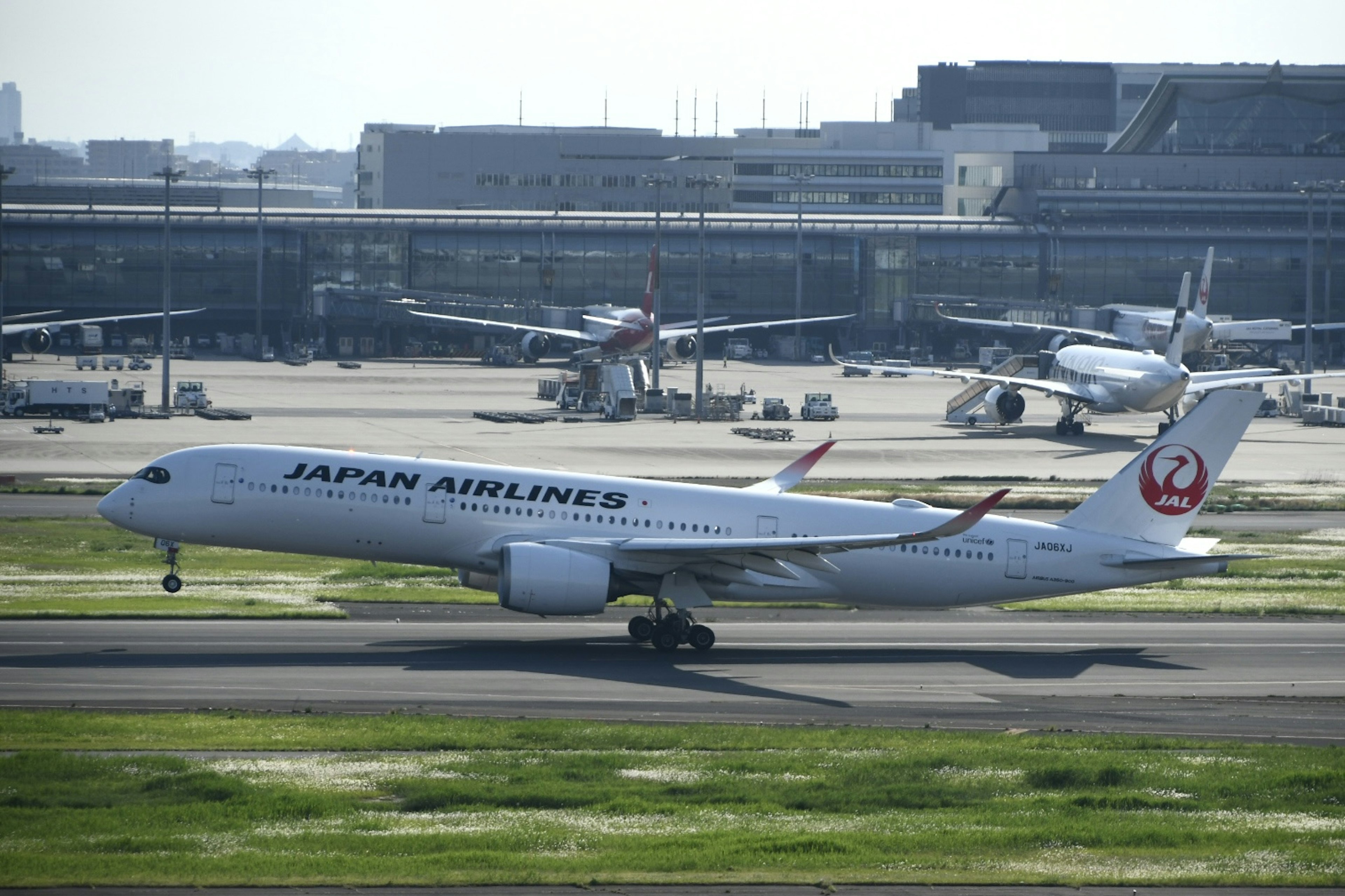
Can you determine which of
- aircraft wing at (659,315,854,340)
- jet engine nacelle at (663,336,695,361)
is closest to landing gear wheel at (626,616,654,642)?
aircraft wing at (659,315,854,340)

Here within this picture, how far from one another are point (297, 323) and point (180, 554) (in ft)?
452

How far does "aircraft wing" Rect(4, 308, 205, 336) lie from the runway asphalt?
329 ft

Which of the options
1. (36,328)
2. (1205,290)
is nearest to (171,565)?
(1205,290)

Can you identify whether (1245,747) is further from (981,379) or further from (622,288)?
(622,288)

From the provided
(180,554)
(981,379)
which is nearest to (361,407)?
(981,379)

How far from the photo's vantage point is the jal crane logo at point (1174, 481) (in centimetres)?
4519

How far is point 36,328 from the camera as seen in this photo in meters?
154

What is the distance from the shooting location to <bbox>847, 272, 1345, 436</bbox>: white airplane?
102562mm

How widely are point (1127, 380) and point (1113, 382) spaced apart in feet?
4.67

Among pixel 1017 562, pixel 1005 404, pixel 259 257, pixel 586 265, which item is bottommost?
pixel 1017 562

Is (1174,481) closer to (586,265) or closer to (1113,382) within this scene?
(1113,382)

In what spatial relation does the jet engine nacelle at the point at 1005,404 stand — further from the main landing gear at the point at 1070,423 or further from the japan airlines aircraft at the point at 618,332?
the japan airlines aircraft at the point at 618,332

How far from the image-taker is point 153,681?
36.9 meters

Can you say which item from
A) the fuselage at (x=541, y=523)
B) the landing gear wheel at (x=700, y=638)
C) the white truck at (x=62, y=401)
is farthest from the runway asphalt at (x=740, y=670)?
the white truck at (x=62, y=401)
